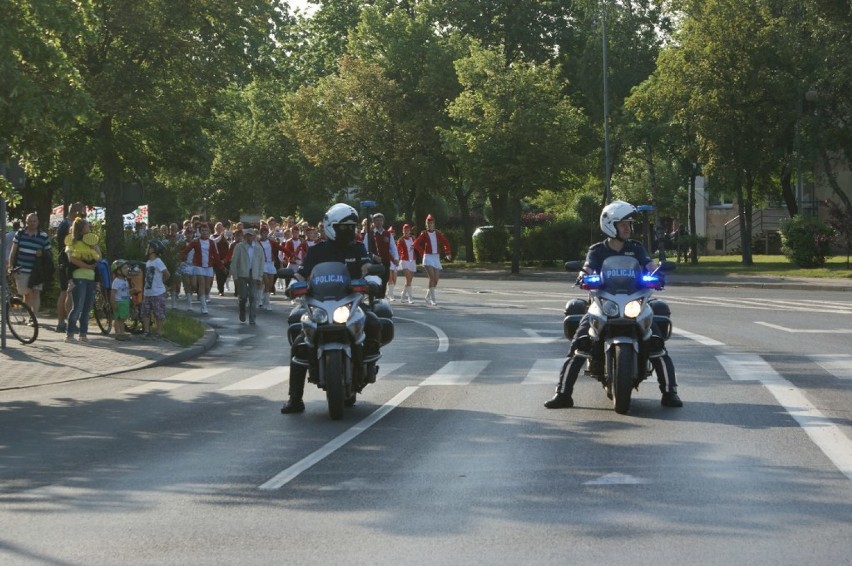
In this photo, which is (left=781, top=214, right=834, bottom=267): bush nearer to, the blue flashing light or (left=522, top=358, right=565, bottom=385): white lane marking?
(left=522, top=358, right=565, bottom=385): white lane marking

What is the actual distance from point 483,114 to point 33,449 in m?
44.6

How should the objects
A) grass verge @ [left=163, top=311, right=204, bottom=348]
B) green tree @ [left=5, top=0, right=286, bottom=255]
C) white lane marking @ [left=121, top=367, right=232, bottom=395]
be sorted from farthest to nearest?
1. green tree @ [left=5, top=0, right=286, bottom=255]
2. grass verge @ [left=163, top=311, right=204, bottom=348]
3. white lane marking @ [left=121, top=367, right=232, bottom=395]

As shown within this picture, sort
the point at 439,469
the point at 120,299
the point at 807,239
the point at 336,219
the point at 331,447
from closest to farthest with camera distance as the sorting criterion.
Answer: the point at 439,469
the point at 331,447
the point at 336,219
the point at 120,299
the point at 807,239

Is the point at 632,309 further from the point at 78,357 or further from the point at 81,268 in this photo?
the point at 81,268

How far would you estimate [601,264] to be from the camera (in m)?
12.1

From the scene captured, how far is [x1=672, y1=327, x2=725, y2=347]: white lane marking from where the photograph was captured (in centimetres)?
1944

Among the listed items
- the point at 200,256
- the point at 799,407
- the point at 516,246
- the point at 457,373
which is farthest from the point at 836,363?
the point at 516,246

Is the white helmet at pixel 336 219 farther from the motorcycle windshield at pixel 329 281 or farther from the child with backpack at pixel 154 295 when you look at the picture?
the child with backpack at pixel 154 295

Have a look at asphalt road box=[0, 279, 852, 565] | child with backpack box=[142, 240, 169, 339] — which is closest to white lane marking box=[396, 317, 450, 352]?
asphalt road box=[0, 279, 852, 565]

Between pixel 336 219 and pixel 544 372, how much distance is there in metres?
4.26

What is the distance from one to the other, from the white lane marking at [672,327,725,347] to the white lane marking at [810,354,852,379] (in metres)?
2.27

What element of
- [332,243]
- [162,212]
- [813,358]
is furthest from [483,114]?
[162,212]

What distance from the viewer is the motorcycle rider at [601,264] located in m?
12.0

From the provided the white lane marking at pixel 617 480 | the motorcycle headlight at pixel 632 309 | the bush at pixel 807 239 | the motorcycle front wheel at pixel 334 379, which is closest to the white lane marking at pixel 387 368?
the motorcycle front wheel at pixel 334 379
